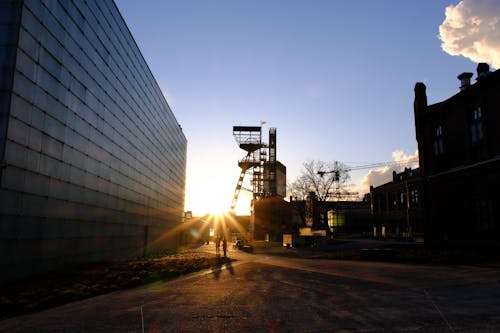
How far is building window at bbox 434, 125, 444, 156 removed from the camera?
3375 cm

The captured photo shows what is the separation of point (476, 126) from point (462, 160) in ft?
9.89

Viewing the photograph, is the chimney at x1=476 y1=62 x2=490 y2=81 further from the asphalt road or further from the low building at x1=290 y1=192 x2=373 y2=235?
Result: the low building at x1=290 y1=192 x2=373 y2=235

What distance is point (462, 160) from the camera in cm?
3088

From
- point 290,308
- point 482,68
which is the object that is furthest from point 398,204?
point 290,308

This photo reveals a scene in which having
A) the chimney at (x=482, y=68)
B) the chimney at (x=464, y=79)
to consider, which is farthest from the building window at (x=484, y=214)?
the chimney at (x=482, y=68)

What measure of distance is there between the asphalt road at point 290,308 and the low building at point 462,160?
618 inches

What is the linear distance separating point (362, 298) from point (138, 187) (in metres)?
25.7

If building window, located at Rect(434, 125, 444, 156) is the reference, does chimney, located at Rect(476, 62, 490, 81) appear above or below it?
above

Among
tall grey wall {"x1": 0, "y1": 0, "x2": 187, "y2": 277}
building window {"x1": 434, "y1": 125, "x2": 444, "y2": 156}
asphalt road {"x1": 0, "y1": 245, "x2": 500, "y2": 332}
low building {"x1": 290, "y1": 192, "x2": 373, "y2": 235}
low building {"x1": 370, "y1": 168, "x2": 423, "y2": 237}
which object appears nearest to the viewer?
asphalt road {"x1": 0, "y1": 245, "x2": 500, "y2": 332}

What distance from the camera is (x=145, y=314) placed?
9117 mm

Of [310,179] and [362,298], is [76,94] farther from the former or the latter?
[310,179]

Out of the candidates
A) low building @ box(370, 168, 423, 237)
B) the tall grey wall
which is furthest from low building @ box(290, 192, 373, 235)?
the tall grey wall

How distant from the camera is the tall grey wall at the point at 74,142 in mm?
14602

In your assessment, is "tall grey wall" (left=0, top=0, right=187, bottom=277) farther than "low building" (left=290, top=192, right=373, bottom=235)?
No
